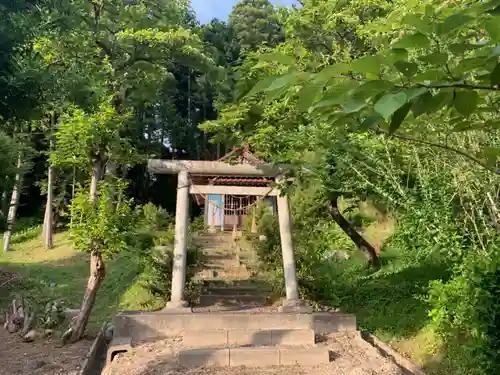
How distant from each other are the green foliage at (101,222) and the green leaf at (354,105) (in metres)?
6.53

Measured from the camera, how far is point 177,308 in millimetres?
7379

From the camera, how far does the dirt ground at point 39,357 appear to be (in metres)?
5.84

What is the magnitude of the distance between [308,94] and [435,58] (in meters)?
0.25

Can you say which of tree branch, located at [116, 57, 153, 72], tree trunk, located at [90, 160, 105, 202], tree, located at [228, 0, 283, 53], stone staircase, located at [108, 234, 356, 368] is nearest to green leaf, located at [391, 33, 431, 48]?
stone staircase, located at [108, 234, 356, 368]

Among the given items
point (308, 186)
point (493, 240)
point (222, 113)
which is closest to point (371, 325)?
point (308, 186)

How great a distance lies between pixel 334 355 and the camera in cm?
599

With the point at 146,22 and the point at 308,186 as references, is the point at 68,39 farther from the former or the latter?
the point at 308,186

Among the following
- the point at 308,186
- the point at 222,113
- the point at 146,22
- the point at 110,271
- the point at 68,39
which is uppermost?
the point at 146,22

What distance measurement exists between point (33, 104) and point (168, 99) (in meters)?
21.9

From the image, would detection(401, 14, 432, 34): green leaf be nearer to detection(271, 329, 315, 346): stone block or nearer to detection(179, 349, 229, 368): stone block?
detection(179, 349, 229, 368): stone block

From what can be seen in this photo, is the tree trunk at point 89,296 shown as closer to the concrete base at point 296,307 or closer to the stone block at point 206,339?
the stone block at point 206,339

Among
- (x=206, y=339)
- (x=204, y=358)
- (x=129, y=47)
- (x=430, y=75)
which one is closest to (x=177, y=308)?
(x=206, y=339)

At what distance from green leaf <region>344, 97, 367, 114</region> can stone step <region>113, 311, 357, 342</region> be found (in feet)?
20.3

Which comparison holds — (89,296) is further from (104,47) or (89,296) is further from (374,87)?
(104,47)
